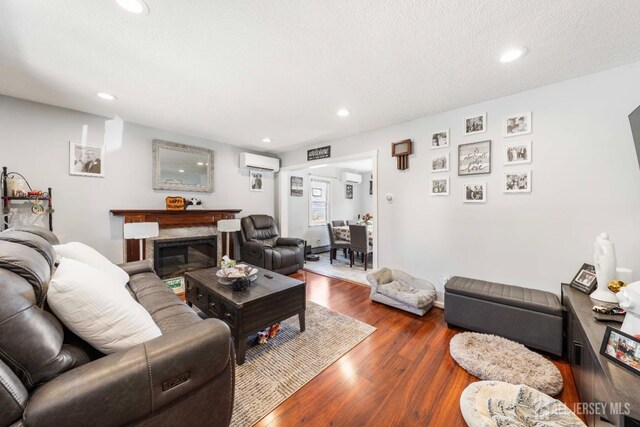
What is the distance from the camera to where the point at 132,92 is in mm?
2521

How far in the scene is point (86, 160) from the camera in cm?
315

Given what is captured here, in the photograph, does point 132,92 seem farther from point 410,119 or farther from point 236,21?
point 410,119

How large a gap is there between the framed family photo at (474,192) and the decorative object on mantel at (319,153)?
2265mm

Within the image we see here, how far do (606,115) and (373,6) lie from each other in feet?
7.47

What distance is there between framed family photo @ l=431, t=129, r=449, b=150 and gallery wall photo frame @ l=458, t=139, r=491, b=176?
18cm

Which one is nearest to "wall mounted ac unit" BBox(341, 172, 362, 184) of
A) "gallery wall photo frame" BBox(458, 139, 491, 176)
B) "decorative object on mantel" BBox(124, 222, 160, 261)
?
"gallery wall photo frame" BBox(458, 139, 491, 176)

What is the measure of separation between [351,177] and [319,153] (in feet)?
9.74

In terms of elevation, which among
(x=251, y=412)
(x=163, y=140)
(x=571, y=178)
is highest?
(x=163, y=140)

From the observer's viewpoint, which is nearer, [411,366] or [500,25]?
[500,25]

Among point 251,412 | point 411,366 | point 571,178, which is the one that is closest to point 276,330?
point 251,412

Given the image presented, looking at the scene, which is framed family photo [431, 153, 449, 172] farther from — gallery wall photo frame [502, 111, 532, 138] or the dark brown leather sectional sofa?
the dark brown leather sectional sofa

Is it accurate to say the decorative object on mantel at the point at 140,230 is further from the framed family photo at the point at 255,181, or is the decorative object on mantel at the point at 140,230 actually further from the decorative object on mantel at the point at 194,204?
the framed family photo at the point at 255,181

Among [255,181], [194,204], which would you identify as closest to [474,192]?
[255,181]

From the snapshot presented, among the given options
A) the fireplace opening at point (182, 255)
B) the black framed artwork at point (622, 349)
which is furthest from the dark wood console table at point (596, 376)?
the fireplace opening at point (182, 255)
